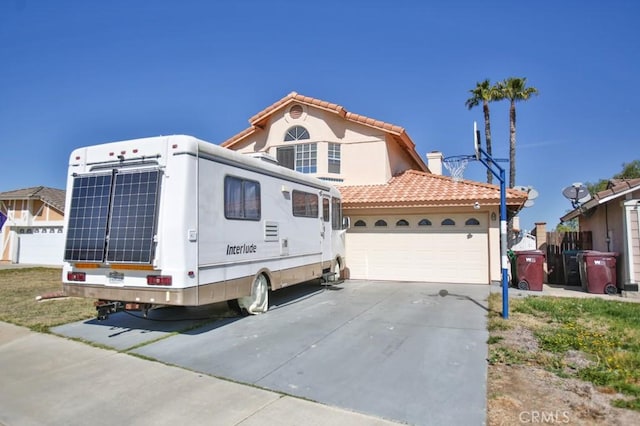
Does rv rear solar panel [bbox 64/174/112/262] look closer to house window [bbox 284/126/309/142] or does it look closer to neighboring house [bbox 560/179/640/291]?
house window [bbox 284/126/309/142]

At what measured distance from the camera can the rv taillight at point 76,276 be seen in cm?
708

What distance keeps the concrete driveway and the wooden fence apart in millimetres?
5236

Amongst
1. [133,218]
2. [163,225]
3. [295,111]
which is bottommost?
[163,225]

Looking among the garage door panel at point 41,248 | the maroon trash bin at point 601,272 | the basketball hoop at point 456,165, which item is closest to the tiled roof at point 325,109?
the basketball hoop at point 456,165

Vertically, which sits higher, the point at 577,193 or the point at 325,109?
the point at 325,109

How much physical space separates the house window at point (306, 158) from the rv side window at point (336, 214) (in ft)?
10.3

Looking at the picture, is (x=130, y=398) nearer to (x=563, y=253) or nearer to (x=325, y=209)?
(x=325, y=209)

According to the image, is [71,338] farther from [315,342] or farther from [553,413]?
[553,413]

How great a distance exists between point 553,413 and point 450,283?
958 cm

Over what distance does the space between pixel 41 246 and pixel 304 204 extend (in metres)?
23.6

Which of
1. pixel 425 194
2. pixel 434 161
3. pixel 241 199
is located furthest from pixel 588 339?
pixel 434 161

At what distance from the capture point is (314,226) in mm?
11219

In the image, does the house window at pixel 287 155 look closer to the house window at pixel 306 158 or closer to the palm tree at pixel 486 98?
the house window at pixel 306 158

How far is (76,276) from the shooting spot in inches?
281
